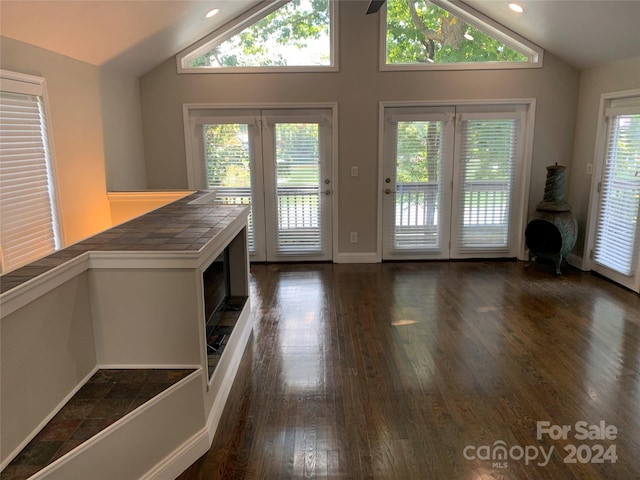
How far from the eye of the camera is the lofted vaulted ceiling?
2.90 m

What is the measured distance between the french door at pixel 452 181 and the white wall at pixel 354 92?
0.21 meters

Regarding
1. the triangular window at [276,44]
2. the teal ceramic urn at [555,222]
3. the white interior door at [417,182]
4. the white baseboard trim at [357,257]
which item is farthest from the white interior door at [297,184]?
the teal ceramic urn at [555,222]

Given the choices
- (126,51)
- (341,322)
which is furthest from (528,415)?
(126,51)

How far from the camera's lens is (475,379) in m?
2.81

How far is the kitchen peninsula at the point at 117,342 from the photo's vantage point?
1559 mm

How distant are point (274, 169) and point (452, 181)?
2109 mm

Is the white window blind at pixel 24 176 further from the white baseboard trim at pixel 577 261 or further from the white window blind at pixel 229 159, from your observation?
the white baseboard trim at pixel 577 261

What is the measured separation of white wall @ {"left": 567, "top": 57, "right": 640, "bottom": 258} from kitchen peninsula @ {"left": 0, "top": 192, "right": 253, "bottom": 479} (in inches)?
170

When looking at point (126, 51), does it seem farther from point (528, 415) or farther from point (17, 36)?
point (528, 415)

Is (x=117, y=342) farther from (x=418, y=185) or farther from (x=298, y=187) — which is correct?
(x=418, y=185)

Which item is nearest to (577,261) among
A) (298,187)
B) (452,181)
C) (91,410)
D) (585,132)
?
(585,132)

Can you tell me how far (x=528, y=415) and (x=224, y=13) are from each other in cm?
438

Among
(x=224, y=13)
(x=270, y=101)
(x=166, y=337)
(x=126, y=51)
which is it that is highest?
(x=224, y=13)

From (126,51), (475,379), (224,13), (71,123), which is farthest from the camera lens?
(224,13)
